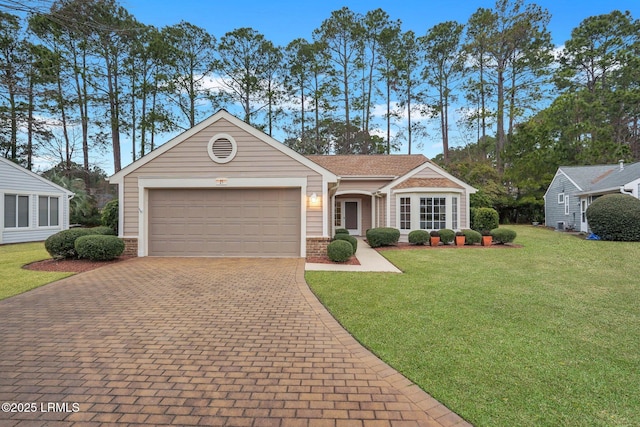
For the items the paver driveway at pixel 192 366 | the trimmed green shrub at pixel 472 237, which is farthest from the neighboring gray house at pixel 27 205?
the trimmed green shrub at pixel 472 237

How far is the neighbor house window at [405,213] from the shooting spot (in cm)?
1500

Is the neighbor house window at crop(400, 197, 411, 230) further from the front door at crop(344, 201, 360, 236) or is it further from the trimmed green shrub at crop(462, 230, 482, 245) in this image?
the front door at crop(344, 201, 360, 236)

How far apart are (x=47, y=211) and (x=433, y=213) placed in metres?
20.1

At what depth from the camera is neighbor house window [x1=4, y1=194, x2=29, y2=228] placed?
1491cm

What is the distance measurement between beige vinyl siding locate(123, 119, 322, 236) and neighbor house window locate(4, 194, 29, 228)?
29.6ft

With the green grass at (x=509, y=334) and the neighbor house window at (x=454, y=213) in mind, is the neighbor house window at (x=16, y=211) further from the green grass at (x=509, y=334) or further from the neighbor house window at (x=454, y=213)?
the neighbor house window at (x=454, y=213)

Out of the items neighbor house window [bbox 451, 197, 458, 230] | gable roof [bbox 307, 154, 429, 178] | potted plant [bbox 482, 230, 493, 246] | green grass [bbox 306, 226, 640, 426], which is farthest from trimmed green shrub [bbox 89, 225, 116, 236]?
potted plant [bbox 482, 230, 493, 246]

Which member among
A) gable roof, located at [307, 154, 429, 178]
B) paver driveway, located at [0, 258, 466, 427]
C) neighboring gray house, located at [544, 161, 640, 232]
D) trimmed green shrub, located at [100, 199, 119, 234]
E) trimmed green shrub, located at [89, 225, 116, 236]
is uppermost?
gable roof, located at [307, 154, 429, 178]

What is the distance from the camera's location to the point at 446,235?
1376cm

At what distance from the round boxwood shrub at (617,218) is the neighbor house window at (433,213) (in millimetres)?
6947

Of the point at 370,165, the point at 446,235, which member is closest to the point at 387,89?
the point at 370,165

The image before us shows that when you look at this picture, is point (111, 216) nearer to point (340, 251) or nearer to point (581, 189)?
point (340, 251)

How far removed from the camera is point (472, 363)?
3.44m

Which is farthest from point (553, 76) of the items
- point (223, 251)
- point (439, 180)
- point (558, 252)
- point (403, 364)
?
point (403, 364)
